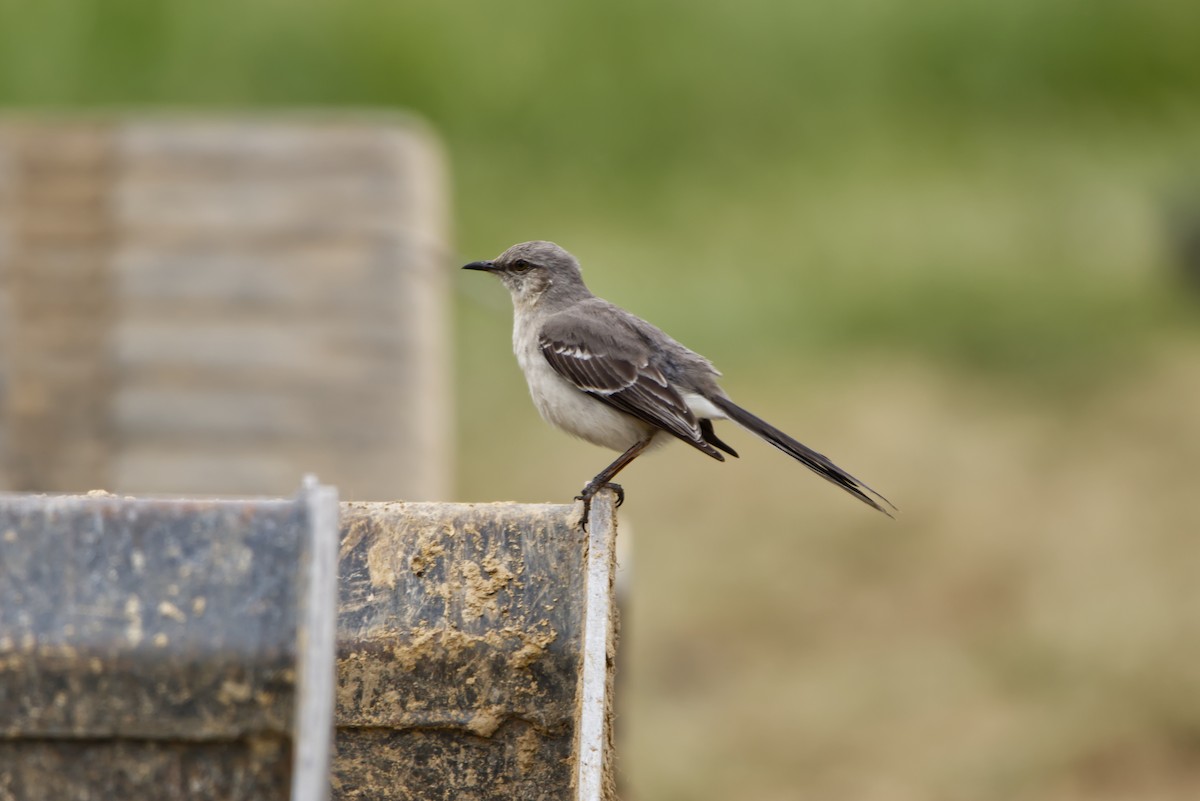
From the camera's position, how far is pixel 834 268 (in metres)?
13.6

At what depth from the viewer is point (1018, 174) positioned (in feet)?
47.1

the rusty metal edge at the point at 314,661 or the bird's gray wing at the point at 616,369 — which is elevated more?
the bird's gray wing at the point at 616,369

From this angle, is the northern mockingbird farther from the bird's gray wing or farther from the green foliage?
the green foliage

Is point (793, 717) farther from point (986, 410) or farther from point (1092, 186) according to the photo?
point (1092, 186)

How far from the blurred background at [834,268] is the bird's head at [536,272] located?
3.59 metres

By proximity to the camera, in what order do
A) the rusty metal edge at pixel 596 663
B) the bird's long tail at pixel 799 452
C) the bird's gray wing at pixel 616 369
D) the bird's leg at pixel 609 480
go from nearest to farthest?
the rusty metal edge at pixel 596 663, the bird's leg at pixel 609 480, the bird's long tail at pixel 799 452, the bird's gray wing at pixel 616 369

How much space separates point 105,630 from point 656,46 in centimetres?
1218

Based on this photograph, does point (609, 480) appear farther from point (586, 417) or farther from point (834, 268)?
point (834, 268)

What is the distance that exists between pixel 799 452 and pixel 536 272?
51.5 inches

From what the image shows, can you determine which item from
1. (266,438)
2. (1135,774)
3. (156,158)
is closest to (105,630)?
(266,438)

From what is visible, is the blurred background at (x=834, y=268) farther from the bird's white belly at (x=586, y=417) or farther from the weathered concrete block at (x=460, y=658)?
the weathered concrete block at (x=460, y=658)

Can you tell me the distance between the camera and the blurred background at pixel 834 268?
1042 centimetres

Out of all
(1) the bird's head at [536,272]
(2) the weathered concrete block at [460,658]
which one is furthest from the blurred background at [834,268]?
(2) the weathered concrete block at [460,658]

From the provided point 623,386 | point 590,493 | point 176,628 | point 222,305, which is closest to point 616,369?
point 623,386
